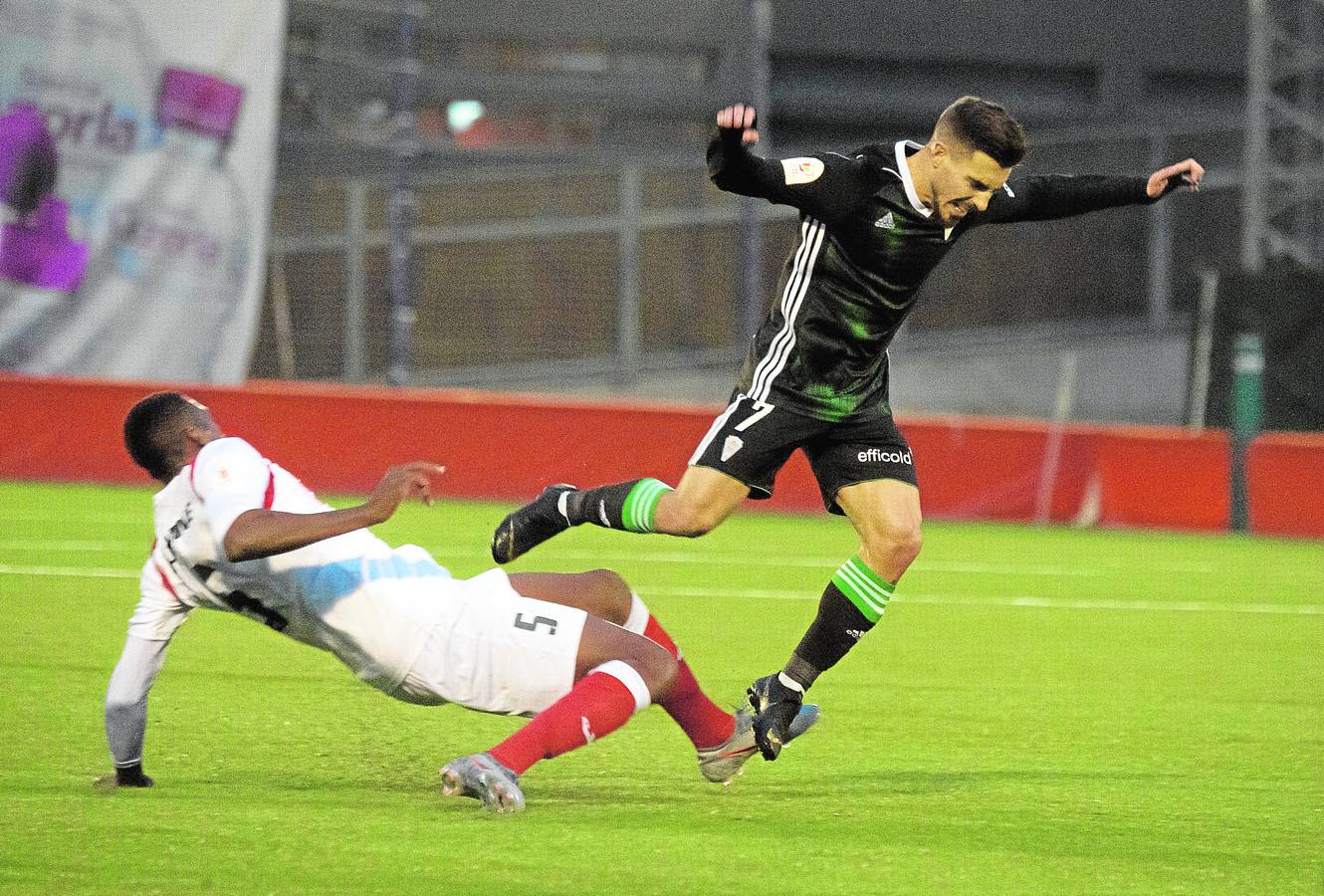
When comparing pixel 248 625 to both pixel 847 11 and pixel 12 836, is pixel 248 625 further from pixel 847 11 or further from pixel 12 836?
pixel 847 11

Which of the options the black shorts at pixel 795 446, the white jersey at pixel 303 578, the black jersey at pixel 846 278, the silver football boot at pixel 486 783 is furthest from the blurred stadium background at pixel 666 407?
the black jersey at pixel 846 278

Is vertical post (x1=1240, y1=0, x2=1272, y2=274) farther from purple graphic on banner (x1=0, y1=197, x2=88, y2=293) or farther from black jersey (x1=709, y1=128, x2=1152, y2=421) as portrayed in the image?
black jersey (x1=709, y1=128, x2=1152, y2=421)

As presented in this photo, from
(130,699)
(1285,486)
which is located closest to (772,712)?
(130,699)

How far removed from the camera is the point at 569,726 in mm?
5250

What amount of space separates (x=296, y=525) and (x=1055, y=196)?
10.4ft

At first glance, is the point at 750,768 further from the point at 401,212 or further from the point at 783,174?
the point at 401,212

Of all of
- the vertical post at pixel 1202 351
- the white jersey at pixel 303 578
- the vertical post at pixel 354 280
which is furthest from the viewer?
the vertical post at pixel 354 280

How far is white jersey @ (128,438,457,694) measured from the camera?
16.9 feet

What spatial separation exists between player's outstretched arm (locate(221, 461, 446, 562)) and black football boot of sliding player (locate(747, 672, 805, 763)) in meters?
1.49

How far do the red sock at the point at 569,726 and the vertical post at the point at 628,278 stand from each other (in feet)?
49.0

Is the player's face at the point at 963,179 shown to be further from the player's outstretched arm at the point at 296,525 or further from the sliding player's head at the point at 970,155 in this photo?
the player's outstretched arm at the point at 296,525

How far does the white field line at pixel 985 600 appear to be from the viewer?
10.9 m

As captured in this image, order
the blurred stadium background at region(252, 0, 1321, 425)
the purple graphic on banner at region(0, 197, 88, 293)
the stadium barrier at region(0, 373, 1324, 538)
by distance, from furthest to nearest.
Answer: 1. the blurred stadium background at region(252, 0, 1321, 425)
2. the purple graphic on banner at region(0, 197, 88, 293)
3. the stadium barrier at region(0, 373, 1324, 538)

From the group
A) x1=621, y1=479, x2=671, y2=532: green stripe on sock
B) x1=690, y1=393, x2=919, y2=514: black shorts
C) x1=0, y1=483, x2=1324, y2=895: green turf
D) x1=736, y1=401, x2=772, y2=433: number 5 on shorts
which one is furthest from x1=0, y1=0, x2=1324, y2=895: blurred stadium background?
x1=736, y1=401, x2=772, y2=433: number 5 on shorts
